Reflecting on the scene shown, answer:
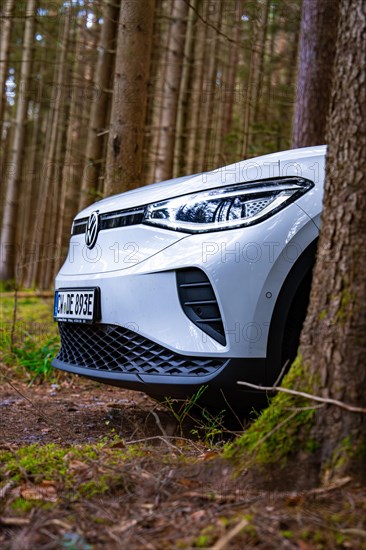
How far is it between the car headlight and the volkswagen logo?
65 centimetres

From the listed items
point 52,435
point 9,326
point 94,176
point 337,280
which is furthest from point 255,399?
point 94,176

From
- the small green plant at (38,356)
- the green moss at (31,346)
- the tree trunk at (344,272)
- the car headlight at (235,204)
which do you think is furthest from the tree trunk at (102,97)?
the tree trunk at (344,272)

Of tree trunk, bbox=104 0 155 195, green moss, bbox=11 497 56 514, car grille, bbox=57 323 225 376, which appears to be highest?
tree trunk, bbox=104 0 155 195

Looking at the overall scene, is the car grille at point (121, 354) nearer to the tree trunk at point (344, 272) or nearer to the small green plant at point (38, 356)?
the tree trunk at point (344, 272)

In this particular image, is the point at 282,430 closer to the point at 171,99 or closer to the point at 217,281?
the point at 217,281

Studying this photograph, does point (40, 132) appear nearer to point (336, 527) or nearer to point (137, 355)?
point (137, 355)

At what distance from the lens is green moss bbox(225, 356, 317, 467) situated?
1797 millimetres

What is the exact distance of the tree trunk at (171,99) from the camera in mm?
9695

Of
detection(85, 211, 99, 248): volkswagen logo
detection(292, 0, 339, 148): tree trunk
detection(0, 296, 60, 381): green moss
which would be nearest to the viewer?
detection(85, 211, 99, 248): volkswagen logo

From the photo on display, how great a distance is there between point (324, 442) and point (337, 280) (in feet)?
1.62

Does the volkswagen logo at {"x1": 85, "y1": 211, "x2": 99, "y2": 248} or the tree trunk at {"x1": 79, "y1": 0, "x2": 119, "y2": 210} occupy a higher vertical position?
the tree trunk at {"x1": 79, "y1": 0, "x2": 119, "y2": 210}

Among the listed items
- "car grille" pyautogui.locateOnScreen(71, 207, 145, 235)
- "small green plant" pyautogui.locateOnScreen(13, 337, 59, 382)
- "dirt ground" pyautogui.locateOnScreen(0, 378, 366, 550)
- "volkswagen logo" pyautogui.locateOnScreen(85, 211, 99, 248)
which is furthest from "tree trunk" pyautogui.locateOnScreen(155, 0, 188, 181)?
"dirt ground" pyautogui.locateOnScreen(0, 378, 366, 550)

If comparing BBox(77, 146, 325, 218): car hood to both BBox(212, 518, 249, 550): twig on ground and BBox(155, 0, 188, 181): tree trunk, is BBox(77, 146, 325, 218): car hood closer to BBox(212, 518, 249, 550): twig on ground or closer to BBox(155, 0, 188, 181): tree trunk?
BBox(212, 518, 249, 550): twig on ground

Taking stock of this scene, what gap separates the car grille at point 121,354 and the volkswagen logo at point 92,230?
0.47 m
